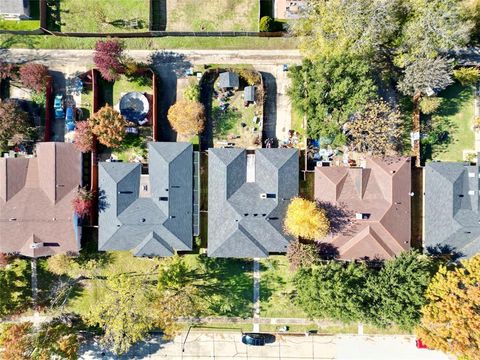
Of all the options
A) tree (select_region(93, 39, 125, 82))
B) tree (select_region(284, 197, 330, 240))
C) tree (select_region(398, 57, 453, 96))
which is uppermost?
tree (select_region(93, 39, 125, 82))

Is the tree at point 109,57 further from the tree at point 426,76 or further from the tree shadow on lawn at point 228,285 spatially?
the tree at point 426,76

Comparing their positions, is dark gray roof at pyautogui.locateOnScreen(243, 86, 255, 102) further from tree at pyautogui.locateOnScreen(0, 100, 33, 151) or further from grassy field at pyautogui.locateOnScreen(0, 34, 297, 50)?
tree at pyautogui.locateOnScreen(0, 100, 33, 151)

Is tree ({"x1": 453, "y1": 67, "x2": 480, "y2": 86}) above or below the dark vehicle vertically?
above

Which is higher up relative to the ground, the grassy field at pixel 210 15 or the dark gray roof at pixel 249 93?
the grassy field at pixel 210 15

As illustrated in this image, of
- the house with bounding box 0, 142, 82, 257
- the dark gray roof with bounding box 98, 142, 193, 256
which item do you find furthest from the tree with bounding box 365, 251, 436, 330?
the house with bounding box 0, 142, 82, 257

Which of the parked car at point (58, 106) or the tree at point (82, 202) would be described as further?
the parked car at point (58, 106)

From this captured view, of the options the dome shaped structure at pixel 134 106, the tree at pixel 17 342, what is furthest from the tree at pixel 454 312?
the tree at pixel 17 342
